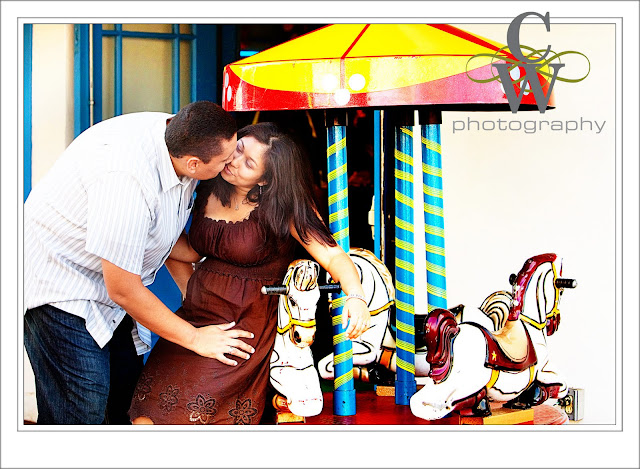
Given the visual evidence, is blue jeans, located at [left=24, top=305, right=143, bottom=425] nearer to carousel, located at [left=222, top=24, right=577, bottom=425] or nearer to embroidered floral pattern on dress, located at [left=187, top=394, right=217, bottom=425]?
embroidered floral pattern on dress, located at [left=187, top=394, right=217, bottom=425]

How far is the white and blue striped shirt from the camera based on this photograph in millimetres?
2891

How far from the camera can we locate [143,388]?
3164 mm

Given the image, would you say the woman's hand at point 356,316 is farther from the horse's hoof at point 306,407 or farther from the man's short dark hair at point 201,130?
the man's short dark hair at point 201,130

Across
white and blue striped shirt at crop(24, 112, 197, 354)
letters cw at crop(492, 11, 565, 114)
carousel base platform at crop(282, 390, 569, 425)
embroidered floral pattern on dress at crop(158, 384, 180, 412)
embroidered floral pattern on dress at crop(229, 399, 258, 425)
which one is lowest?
carousel base platform at crop(282, 390, 569, 425)

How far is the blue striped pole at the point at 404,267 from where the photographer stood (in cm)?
337

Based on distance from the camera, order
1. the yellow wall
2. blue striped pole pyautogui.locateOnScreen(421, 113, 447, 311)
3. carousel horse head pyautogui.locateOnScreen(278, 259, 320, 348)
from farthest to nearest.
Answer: the yellow wall → blue striped pole pyautogui.locateOnScreen(421, 113, 447, 311) → carousel horse head pyautogui.locateOnScreen(278, 259, 320, 348)

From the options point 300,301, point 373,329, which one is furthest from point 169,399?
point 373,329

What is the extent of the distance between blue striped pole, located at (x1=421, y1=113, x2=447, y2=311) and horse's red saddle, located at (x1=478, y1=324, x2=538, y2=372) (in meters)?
0.37

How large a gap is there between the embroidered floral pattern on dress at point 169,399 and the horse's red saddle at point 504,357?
1.13 m

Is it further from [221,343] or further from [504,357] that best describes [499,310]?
[221,343]

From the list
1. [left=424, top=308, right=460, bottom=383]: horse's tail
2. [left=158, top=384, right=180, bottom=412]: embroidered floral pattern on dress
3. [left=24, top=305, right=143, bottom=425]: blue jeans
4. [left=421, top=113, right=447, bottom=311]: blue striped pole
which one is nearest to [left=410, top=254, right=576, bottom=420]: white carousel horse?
[left=424, top=308, right=460, bottom=383]: horse's tail

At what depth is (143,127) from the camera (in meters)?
3.04

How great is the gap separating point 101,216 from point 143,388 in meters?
0.70

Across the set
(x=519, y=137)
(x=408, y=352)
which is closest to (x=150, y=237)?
(x=408, y=352)
